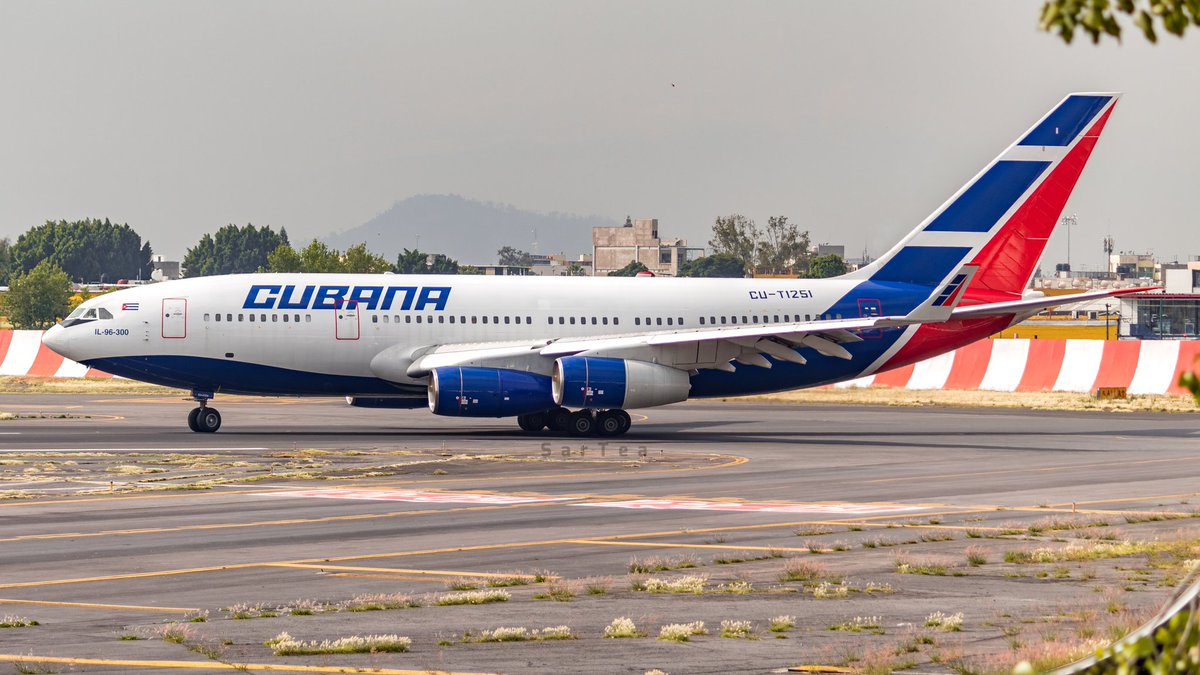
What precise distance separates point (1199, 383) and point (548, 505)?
771 inches

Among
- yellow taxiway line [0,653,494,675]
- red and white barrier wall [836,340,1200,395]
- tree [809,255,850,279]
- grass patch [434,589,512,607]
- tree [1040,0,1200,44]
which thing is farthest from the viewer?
tree [809,255,850,279]

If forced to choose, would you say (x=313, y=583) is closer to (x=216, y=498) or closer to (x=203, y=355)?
(x=216, y=498)

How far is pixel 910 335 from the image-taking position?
41.2m

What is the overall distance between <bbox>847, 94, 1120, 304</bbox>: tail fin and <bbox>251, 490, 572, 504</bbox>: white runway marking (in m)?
20.4

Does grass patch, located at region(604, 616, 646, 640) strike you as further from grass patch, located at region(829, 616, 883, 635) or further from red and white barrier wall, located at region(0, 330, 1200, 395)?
red and white barrier wall, located at region(0, 330, 1200, 395)

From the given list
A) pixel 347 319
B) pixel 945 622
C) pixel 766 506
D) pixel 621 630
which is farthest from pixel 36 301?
pixel 945 622

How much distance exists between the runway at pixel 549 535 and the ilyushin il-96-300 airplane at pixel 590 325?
154 cm

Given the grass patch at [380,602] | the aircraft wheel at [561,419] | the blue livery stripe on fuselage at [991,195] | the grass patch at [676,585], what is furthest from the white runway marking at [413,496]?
the blue livery stripe on fuselage at [991,195]

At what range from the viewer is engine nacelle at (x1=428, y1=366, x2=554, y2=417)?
1420 inches

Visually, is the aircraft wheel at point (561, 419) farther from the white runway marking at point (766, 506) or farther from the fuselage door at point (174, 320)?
the white runway marking at point (766, 506)

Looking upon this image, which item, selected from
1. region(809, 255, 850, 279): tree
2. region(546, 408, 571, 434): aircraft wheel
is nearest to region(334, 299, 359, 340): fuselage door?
region(546, 408, 571, 434): aircraft wheel

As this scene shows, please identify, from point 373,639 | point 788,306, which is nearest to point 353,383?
point 788,306

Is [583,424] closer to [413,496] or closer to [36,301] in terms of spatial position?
[413,496]

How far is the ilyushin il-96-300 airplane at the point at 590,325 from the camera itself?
37.4 meters
